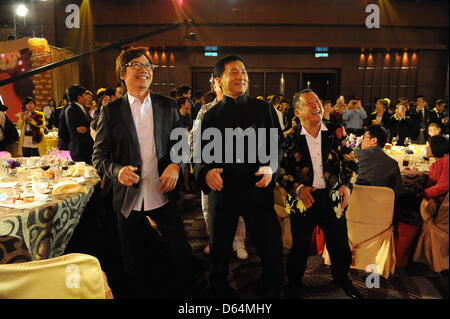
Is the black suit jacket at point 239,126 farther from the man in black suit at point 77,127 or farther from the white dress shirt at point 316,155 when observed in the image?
the man in black suit at point 77,127

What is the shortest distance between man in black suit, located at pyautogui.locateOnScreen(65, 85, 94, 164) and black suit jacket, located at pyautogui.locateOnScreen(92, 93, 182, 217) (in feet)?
7.23

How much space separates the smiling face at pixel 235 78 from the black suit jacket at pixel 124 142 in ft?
1.35

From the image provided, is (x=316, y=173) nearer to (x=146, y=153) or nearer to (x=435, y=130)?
(x=435, y=130)

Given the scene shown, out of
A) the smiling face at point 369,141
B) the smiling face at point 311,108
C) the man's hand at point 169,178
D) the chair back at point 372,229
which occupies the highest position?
the smiling face at point 311,108

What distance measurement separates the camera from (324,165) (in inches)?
86.2

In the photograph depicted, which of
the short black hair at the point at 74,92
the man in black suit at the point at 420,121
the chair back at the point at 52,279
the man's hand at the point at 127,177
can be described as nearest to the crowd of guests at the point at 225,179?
the man's hand at the point at 127,177

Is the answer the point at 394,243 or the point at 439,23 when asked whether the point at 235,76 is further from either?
the point at 439,23

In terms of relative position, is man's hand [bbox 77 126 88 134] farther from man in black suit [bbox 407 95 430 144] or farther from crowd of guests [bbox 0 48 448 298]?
man in black suit [bbox 407 95 430 144]

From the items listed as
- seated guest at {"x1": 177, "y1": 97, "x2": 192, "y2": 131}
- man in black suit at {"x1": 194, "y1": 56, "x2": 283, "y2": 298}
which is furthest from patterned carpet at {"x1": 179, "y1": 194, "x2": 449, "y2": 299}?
seated guest at {"x1": 177, "y1": 97, "x2": 192, "y2": 131}

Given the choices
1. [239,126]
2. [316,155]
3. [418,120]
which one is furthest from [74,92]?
[418,120]

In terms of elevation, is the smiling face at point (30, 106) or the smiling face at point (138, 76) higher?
the smiling face at point (138, 76)

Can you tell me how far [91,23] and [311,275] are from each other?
10.9 metres

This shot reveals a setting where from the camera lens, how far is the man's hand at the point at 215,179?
6.20 ft
